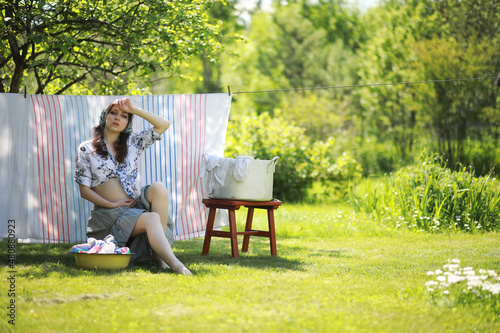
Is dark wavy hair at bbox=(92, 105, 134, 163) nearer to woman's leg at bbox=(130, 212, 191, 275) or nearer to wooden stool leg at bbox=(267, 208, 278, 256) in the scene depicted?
woman's leg at bbox=(130, 212, 191, 275)

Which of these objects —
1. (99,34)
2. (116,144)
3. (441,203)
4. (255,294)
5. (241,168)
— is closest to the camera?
(255,294)

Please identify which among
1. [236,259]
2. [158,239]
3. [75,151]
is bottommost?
[236,259]

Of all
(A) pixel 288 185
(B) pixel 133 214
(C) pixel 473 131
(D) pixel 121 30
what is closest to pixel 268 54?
(C) pixel 473 131

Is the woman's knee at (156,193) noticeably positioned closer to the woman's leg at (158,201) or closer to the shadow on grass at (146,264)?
the woman's leg at (158,201)

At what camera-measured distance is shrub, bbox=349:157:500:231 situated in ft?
19.4

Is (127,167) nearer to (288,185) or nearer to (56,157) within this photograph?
(56,157)

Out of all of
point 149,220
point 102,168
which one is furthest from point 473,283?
point 102,168

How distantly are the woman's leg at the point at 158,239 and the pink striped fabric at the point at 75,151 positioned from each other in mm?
832

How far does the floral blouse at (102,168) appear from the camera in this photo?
12.5 feet

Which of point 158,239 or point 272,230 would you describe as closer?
point 158,239

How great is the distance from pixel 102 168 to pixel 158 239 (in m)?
0.67

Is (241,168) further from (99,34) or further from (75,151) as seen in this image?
(99,34)

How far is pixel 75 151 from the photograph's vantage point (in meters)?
4.37

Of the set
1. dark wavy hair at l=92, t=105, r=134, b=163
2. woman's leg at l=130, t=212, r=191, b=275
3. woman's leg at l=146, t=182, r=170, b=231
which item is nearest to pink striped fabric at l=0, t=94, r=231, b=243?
dark wavy hair at l=92, t=105, r=134, b=163
